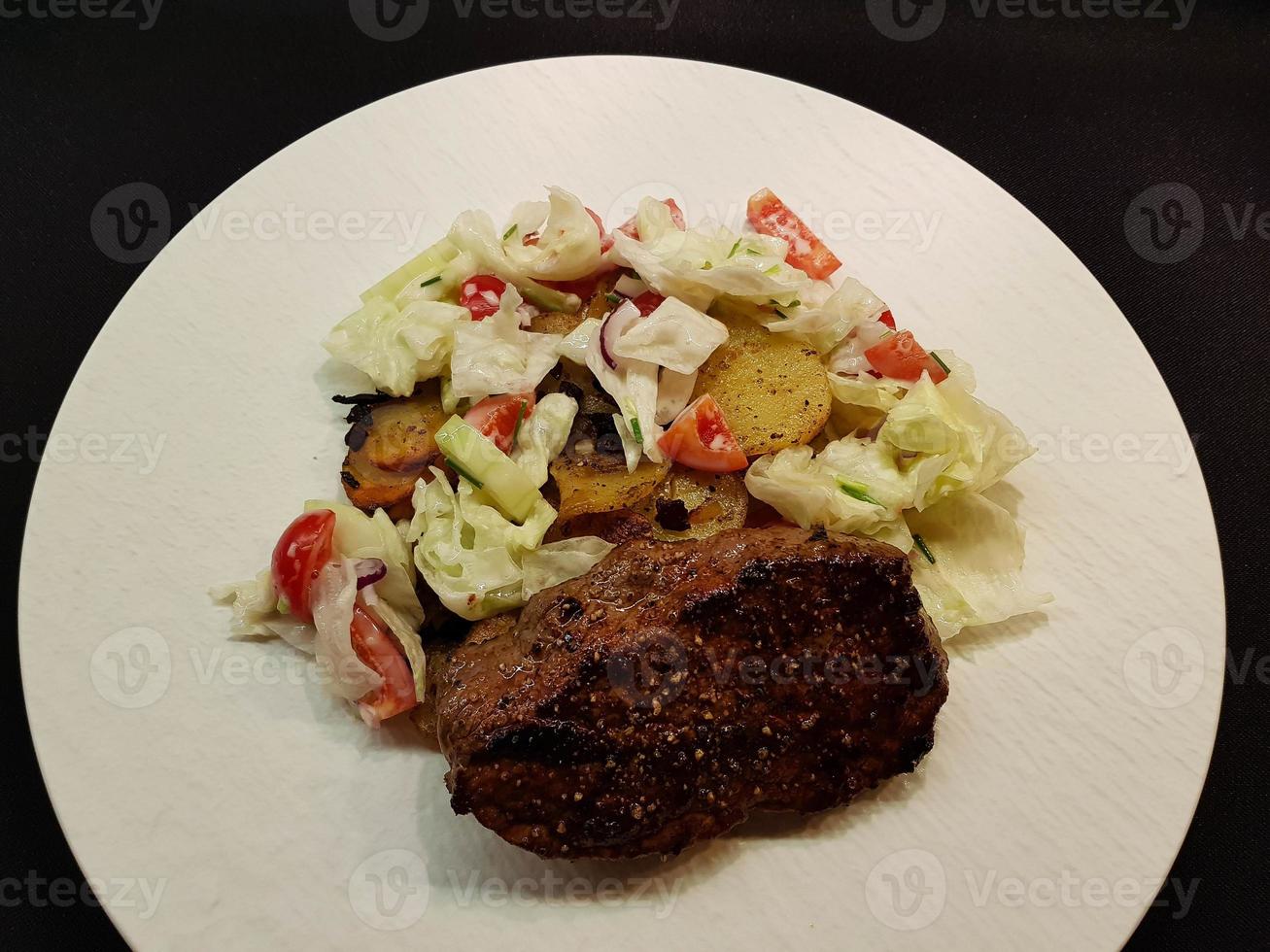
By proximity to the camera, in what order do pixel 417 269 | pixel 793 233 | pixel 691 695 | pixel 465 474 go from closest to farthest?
pixel 691 695 < pixel 465 474 < pixel 417 269 < pixel 793 233

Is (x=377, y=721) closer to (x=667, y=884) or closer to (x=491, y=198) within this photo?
(x=667, y=884)

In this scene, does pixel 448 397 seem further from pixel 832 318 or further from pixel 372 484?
pixel 832 318

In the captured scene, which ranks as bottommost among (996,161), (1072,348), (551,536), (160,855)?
(160,855)

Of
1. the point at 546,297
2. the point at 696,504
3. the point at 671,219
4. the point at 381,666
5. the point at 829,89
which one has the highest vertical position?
the point at 829,89

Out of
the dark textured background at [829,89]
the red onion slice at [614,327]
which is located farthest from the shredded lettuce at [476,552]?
the dark textured background at [829,89]

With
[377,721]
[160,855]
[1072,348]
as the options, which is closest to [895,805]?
[377,721]

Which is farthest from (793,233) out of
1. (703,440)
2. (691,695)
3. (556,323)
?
(691,695)

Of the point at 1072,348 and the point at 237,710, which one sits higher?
the point at 1072,348
